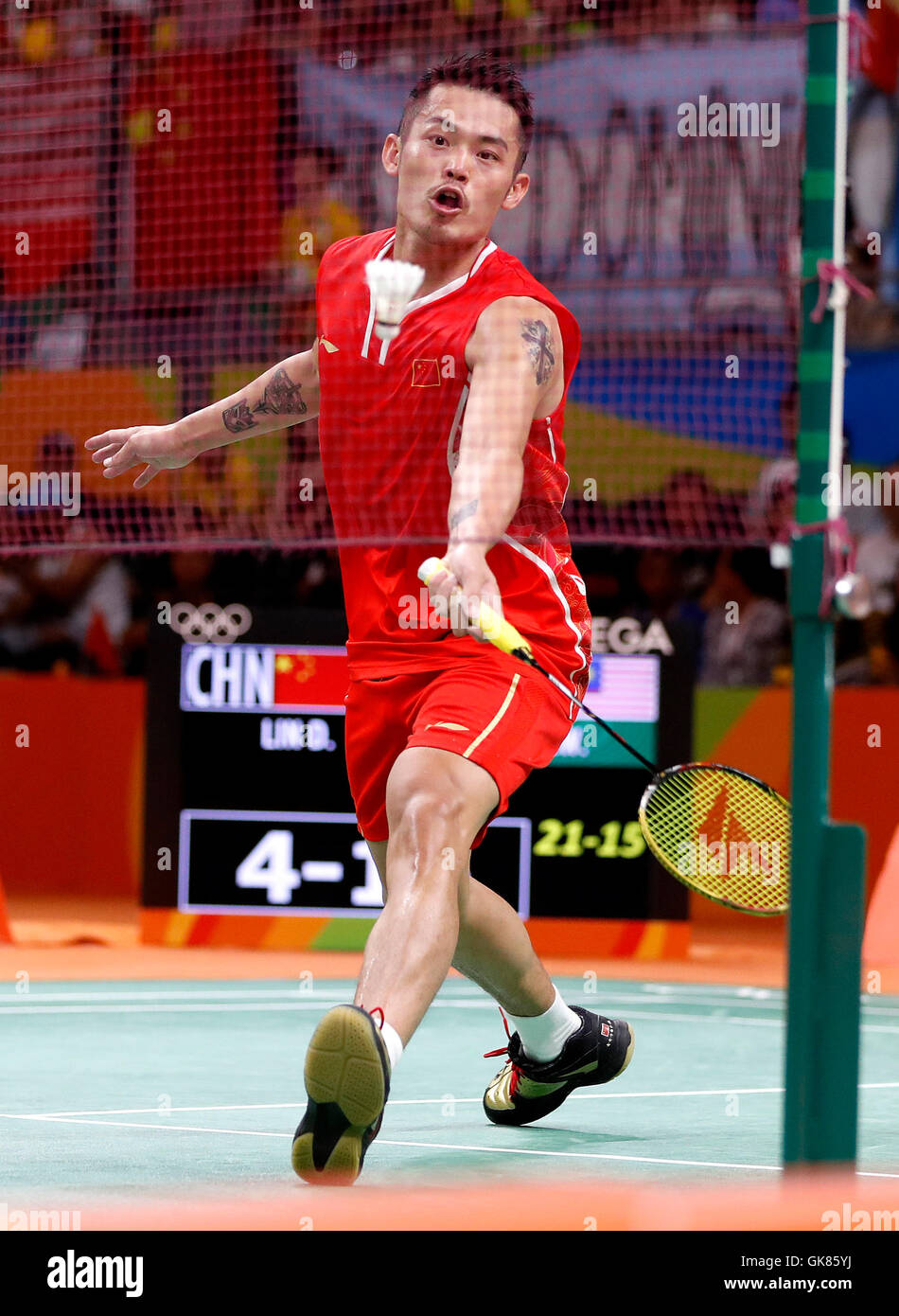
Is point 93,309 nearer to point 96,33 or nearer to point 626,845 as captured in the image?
point 96,33

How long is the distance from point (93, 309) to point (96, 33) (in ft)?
4.65

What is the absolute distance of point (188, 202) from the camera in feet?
30.2

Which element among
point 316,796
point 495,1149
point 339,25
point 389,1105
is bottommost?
point 316,796

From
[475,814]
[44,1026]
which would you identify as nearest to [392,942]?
[475,814]

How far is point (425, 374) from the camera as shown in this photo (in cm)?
455

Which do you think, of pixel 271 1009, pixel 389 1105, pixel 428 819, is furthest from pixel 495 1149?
pixel 271 1009

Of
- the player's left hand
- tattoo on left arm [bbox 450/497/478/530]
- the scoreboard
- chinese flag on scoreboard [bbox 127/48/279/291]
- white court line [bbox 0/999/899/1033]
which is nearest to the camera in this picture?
the player's left hand

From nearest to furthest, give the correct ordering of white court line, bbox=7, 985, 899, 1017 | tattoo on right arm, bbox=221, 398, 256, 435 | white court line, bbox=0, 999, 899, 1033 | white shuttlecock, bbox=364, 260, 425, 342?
white shuttlecock, bbox=364, 260, 425, 342, tattoo on right arm, bbox=221, 398, 256, 435, white court line, bbox=0, 999, 899, 1033, white court line, bbox=7, 985, 899, 1017

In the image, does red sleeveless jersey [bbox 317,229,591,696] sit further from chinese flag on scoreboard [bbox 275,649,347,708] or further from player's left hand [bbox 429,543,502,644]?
chinese flag on scoreboard [bbox 275,649,347,708]

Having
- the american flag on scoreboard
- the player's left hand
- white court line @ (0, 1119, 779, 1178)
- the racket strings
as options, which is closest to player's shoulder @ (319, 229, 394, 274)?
the player's left hand

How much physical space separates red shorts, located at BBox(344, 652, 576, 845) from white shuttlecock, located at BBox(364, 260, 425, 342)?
723mm

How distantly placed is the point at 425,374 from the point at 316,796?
16.4ft

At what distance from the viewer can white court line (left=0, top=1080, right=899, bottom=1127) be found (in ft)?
16.9

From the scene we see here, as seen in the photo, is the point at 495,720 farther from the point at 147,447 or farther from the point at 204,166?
the point at 204,166
